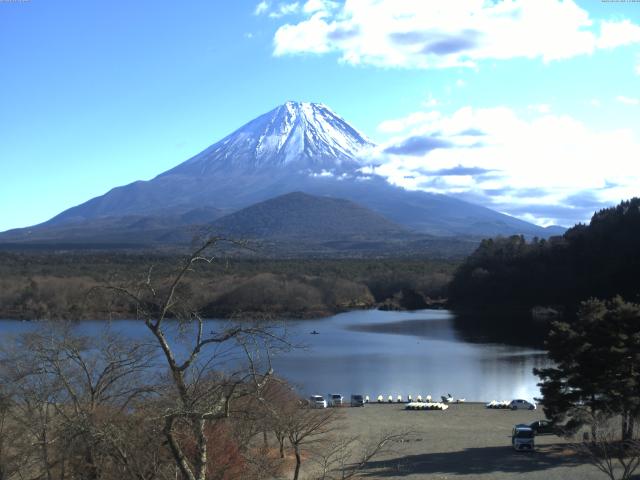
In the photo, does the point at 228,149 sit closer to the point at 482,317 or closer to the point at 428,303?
the point at 428,303

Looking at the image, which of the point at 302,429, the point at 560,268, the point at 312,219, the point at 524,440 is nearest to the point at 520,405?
the point at 524,440

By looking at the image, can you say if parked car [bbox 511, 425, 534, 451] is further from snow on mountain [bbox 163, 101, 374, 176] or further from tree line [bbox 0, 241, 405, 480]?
snow on mountain [bbox 163, 101, 374, 176]

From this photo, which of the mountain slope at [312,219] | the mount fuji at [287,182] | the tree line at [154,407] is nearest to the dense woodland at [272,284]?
the tree line at [154,407]

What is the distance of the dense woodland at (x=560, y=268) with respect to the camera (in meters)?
39.9

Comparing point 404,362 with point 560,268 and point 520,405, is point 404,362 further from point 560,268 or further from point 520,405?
point 560,268

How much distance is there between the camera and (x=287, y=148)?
148750 millimetres

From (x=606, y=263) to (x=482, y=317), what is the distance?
7.24 meters

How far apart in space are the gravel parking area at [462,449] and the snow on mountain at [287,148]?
128939 mm

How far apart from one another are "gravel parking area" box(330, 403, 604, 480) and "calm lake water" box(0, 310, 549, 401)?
254 cm

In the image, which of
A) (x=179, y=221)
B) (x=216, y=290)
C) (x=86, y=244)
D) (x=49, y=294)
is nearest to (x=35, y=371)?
(x=49, y=294)

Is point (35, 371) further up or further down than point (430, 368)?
further up

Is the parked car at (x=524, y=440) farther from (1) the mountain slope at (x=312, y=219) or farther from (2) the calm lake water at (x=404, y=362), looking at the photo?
(1) the mountain slope at (x=312, y=219)

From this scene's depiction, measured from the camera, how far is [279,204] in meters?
115

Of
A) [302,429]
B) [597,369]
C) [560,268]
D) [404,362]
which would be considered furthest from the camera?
[560,268]
